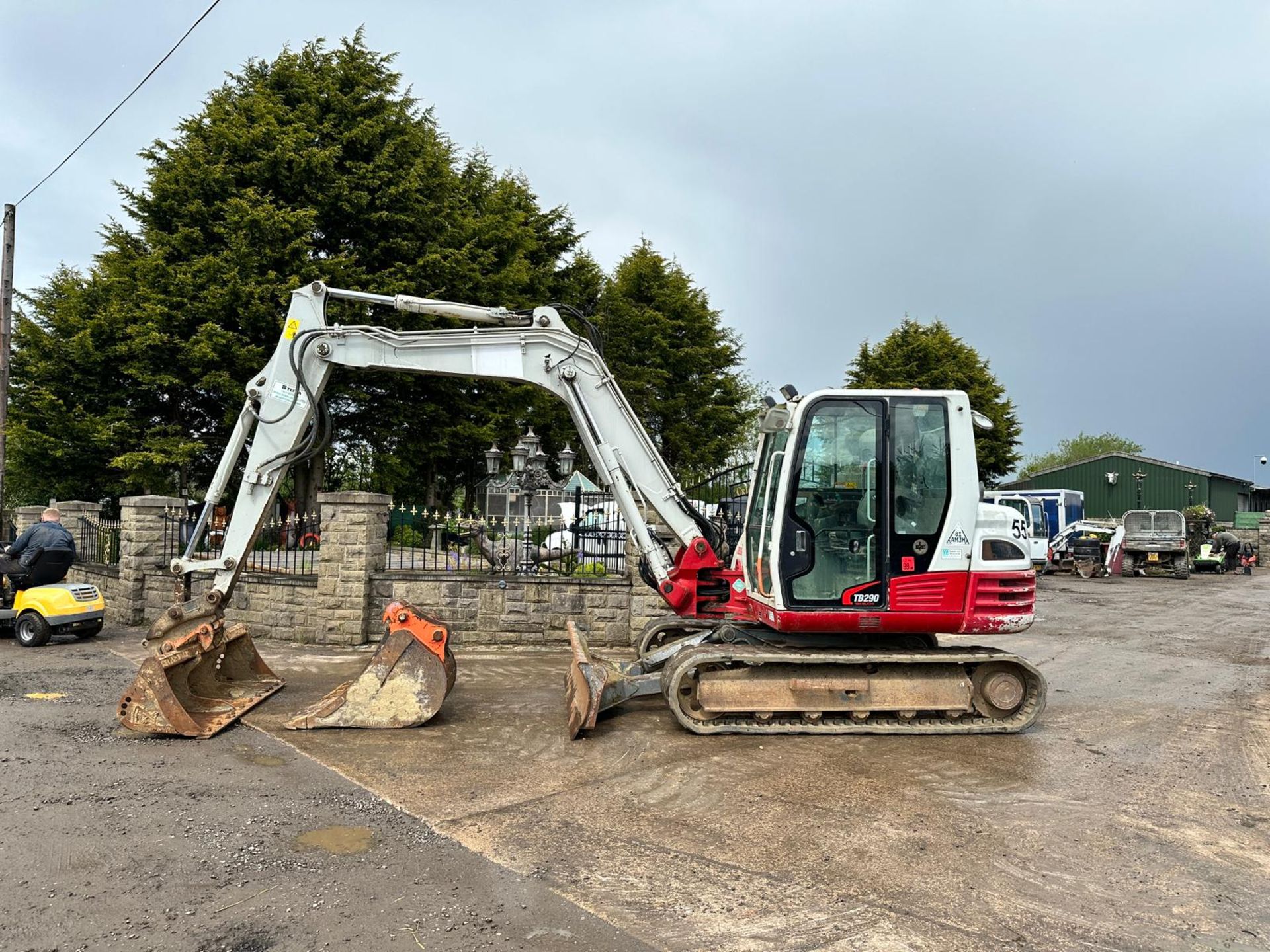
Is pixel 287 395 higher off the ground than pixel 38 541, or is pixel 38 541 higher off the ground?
pixel 287 395

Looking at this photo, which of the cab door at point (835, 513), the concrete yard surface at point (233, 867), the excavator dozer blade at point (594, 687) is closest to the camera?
the concrete yard surface at point (233, 867)

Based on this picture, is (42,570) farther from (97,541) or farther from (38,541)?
(97,541)

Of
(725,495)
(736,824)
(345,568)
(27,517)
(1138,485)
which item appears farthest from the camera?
(1138,485)

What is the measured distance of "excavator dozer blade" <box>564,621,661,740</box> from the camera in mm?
6082

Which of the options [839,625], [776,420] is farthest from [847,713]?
[776,420]

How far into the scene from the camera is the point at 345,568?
10.4 metres

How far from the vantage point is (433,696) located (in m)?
6.38

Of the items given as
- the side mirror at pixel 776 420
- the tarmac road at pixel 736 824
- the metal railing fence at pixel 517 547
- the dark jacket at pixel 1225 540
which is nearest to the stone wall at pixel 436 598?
the metal railing fence at pixel 517 547

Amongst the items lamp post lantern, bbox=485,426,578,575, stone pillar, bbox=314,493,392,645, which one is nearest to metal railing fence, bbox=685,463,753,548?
stone pillar, bbox=314,493,392,645

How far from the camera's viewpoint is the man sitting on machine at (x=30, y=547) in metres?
10.6

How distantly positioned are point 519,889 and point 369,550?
7.39 m

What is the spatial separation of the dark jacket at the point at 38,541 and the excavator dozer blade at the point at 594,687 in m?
8.03

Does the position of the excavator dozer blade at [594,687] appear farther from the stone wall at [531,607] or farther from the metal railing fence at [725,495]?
the stone wall at [531,607]

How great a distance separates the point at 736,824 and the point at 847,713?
2231mm
